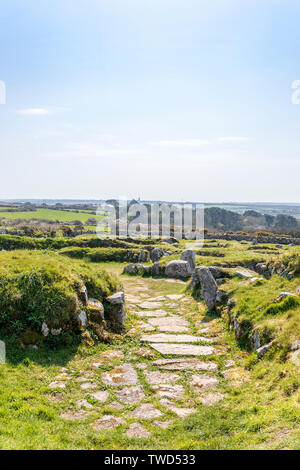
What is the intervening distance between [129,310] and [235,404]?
22.4ft

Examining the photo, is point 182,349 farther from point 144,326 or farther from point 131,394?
point 131,394

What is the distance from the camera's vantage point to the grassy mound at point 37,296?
7.80 metres

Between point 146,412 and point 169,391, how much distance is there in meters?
0.90

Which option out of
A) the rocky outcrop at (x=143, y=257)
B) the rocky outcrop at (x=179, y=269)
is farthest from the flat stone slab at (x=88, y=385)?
the rocky outcrop at (x=143, y=257)

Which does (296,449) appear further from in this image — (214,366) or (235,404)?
(214,366)

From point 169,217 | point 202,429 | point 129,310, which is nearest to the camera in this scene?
point 202,429

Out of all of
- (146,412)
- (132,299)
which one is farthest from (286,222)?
(146,412)

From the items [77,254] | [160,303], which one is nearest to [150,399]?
[160,303]

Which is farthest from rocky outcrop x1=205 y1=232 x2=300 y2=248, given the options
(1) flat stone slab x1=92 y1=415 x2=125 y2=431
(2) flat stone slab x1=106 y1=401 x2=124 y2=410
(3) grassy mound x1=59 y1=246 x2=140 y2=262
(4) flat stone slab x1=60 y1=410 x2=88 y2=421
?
(4) flat stone slab x1=60 y1=410 x2=88 y2=421

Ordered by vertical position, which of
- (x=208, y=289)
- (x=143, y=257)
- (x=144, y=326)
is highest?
(x=208, y=289)

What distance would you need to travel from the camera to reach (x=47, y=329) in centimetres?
780

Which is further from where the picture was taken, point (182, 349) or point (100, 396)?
point (182, 349)

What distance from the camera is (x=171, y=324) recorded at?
10.6 metres

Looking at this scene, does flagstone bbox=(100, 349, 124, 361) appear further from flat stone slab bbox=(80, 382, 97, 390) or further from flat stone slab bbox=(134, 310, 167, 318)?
flat stone slab bbox=(134, 310, 167, 318)
